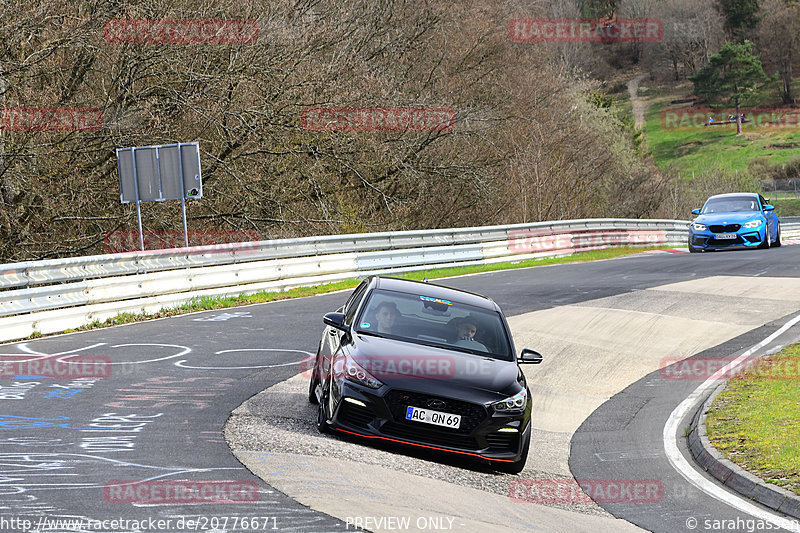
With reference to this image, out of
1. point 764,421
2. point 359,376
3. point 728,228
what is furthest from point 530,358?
point 728,228

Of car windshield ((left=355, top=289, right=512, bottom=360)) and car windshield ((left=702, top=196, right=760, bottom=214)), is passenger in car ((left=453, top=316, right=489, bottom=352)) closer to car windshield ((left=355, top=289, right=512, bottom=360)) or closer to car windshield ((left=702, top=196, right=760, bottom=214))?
car windshield ((left=355, top=289, right=512, bottom=360))

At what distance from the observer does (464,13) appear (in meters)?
37.4

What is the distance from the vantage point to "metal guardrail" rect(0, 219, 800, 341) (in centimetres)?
1443

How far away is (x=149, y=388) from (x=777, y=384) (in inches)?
295

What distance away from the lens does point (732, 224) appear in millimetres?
27422

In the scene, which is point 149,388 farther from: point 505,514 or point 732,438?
point 732,438

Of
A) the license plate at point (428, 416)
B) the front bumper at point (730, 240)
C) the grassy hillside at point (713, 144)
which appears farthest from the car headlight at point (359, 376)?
the grassy hillside at point (713, 144)

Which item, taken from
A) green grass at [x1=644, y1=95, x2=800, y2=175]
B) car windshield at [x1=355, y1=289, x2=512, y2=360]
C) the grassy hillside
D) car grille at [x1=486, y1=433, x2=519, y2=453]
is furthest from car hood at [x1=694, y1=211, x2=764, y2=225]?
green grass at [x1=644, y1=95, x2=800, y2=175]

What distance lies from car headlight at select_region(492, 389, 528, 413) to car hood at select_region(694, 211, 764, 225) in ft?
68.1

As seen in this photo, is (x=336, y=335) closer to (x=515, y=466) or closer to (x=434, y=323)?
(x=434, y=323)

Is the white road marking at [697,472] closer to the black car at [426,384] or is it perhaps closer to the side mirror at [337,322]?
the black car at [426,384]

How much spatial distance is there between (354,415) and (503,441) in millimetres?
1304

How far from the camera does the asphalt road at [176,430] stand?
5.99 m

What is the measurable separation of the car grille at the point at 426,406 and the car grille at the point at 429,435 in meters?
0.03
